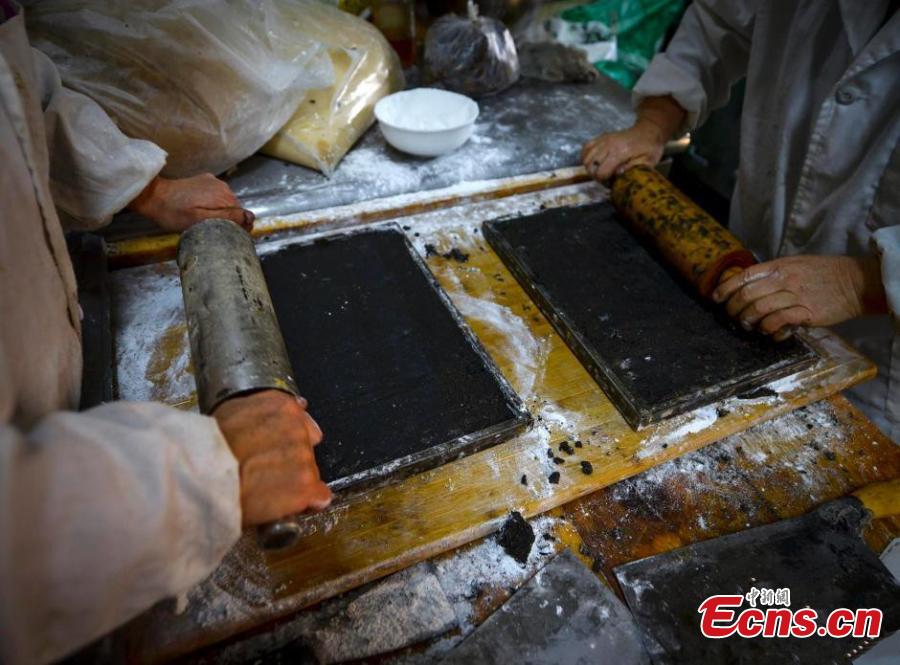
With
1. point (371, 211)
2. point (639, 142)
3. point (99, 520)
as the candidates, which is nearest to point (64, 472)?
point (99, 520)

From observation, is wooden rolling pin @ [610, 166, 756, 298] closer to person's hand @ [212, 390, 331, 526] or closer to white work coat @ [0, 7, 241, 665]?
person's hand @ [212, 390, 331, 526]

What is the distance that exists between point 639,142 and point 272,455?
1.51m

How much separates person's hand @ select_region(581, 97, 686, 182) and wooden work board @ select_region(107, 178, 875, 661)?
1.65ft

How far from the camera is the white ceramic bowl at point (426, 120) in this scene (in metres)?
1.75

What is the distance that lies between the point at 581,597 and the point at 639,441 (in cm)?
34

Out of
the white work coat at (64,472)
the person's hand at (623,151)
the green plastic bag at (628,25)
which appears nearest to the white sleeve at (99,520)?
the white work coat at (64,472)

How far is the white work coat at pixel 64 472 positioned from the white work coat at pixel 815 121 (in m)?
1.32

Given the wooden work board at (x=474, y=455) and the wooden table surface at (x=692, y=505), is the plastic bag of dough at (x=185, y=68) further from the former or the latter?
the wooden table surface at (x=692, y=505)

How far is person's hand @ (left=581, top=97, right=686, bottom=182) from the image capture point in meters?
1.69

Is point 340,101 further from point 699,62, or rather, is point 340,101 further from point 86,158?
point 699,62

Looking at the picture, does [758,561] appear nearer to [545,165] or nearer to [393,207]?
[393,207]

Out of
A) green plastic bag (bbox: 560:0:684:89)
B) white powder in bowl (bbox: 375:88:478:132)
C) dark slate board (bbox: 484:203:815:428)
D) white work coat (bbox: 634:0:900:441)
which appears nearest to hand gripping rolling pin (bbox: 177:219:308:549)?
dark slate board (bbox: 484:203:815:428)

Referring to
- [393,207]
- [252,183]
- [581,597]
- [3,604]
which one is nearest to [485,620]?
[581,597]

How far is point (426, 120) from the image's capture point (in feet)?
6.38
